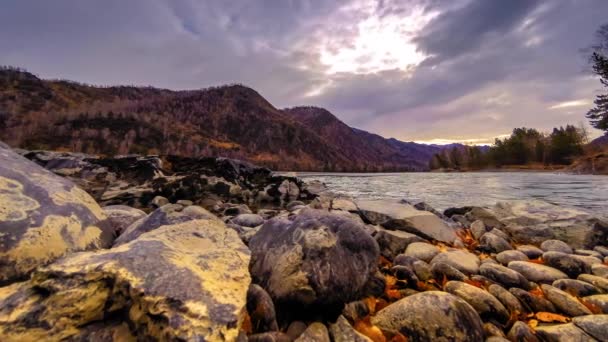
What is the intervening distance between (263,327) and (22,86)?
5429 inches

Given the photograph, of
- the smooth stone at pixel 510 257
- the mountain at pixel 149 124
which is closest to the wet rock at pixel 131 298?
the smooth stone at pixel 510 257

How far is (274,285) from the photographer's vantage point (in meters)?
2.81

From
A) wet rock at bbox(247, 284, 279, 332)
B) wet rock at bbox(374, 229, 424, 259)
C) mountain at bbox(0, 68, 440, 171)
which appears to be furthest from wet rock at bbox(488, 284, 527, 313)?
mountain at bbox(0, 68, 440, 171)

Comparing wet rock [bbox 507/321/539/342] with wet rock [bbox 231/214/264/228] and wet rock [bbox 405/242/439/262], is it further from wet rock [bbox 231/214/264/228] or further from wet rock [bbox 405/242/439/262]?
wet rock [bbox 231/214/264/228]

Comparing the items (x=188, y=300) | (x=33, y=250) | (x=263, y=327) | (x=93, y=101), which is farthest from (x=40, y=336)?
(x=93, y=101)

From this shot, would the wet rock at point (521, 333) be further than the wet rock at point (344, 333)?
Yes

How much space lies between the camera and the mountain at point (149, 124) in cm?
7294

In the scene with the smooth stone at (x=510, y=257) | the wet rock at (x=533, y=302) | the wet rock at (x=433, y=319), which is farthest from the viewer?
the smooth stone at (x=510, y=257)

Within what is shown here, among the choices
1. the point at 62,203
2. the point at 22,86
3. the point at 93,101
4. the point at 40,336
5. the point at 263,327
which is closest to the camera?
the point at 40,336

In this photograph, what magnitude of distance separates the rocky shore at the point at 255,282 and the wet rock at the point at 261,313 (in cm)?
1

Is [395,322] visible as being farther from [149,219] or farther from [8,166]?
[8,166]

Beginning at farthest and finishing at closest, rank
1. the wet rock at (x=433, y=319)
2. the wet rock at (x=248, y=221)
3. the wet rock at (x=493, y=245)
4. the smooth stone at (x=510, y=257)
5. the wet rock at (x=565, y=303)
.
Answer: the wet rock at (x=248, y=221), the wet rock at (x=493, y=245), the smooth stone at (x=510, y=257), the wet rock at (x=565, y=303), the wet rock at (x=433, y=319)

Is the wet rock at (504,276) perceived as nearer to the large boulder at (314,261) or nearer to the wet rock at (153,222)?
the large boulder at (314,261)

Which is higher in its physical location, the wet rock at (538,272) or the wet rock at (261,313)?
the wet rock at (261,313)
